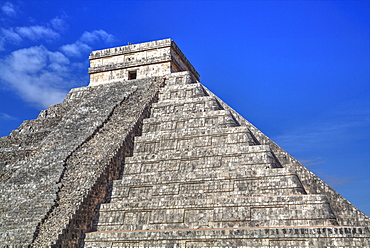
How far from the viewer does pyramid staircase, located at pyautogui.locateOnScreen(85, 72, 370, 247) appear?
27.5ft

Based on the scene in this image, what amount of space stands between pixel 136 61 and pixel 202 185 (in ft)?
28.4

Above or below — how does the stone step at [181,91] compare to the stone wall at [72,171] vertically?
above

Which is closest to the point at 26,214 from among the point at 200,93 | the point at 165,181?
the point at 165,181

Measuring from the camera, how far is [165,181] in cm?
1055

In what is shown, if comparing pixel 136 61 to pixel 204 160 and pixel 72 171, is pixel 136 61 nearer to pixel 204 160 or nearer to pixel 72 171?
pixel 72 171

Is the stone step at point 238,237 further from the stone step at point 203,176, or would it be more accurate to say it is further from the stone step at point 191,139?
the stone step at point 191,139

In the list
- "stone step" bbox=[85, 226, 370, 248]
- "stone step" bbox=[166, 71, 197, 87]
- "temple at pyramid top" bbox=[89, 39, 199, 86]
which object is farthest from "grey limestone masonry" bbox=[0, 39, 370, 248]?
"temple at pyramid top" bbox=[89, 39, 199, 86]

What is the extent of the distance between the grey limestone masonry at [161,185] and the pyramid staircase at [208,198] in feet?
0.08

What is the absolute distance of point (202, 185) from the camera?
10.2 meters

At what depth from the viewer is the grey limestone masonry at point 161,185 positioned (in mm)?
8688

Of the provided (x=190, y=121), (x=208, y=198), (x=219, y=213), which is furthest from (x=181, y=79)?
(x=219, y=213)

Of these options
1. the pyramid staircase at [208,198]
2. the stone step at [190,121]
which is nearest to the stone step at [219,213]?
the pyramid staircase at [208,198]

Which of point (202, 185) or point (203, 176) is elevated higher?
point (203, 176)

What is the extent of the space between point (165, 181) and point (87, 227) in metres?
2.30
